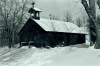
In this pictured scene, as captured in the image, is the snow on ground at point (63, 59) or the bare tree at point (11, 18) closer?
the snow on ground at point (63, 59)

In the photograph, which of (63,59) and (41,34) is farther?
(41,34)

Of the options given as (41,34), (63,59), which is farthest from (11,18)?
(63,59)

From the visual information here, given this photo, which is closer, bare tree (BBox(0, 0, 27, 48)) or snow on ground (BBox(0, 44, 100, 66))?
snow on ground (BBox(0, 44, 100, 66))

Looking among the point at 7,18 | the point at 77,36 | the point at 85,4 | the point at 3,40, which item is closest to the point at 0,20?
the point at 7,18

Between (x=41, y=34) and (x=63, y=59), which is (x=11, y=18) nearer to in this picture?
(x=41, y=34)

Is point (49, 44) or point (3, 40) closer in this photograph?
point (49, 44)

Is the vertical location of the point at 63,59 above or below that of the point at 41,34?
below

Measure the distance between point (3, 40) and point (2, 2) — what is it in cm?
1094

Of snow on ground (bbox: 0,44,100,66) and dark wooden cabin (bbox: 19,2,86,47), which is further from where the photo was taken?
dark wooden cabin (bbox: 19,2,86,47)

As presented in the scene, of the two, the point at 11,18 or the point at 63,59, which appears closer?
the point at 63,59

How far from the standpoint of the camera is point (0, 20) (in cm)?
3816

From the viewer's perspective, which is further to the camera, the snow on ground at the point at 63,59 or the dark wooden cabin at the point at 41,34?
the dark wooden cabin at the point at 41,34

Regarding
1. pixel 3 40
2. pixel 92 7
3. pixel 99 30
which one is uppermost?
pixel 92 7

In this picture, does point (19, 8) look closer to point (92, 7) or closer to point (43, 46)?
point (43, 46)
